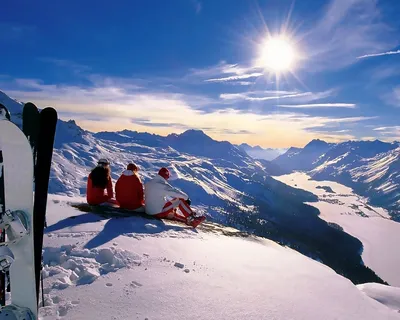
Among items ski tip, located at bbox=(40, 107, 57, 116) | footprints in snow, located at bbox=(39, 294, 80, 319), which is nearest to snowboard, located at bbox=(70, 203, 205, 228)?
footprints in snow, located at bbox=(39, 294, 80, 319)

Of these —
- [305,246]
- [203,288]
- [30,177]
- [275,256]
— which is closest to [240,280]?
[203,288]

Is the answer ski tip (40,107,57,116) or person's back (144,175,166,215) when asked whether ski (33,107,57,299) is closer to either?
ski tip (40,107,57,116)

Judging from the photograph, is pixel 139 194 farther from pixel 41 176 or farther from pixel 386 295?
pixel 386 295

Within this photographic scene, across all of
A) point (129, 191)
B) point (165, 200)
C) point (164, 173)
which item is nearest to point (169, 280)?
point (165, 200)

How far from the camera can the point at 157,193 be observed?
470 inches

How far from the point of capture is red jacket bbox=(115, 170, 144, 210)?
38.3ft

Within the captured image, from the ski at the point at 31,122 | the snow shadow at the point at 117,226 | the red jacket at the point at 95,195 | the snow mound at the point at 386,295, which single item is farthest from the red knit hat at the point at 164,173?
the snow mound at the point at 386,295

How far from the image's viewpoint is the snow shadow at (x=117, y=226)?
8.32m

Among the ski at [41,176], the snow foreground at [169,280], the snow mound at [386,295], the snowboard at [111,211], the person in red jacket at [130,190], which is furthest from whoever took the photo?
the person in red jacket at [130,190]

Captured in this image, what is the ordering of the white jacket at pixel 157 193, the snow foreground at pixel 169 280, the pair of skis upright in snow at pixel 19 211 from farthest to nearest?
the white jacket at pixel 157 193 < the snow foreground at pixel 169 280 < the pair of skis upright in snow at pixel 19 211

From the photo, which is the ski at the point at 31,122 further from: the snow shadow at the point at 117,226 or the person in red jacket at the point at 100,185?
the person in red jacket at the point at 100,185

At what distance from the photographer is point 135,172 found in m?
11.7

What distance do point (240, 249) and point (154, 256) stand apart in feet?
12.1

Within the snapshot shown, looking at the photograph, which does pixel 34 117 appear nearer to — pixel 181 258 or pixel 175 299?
pixel 175 299
